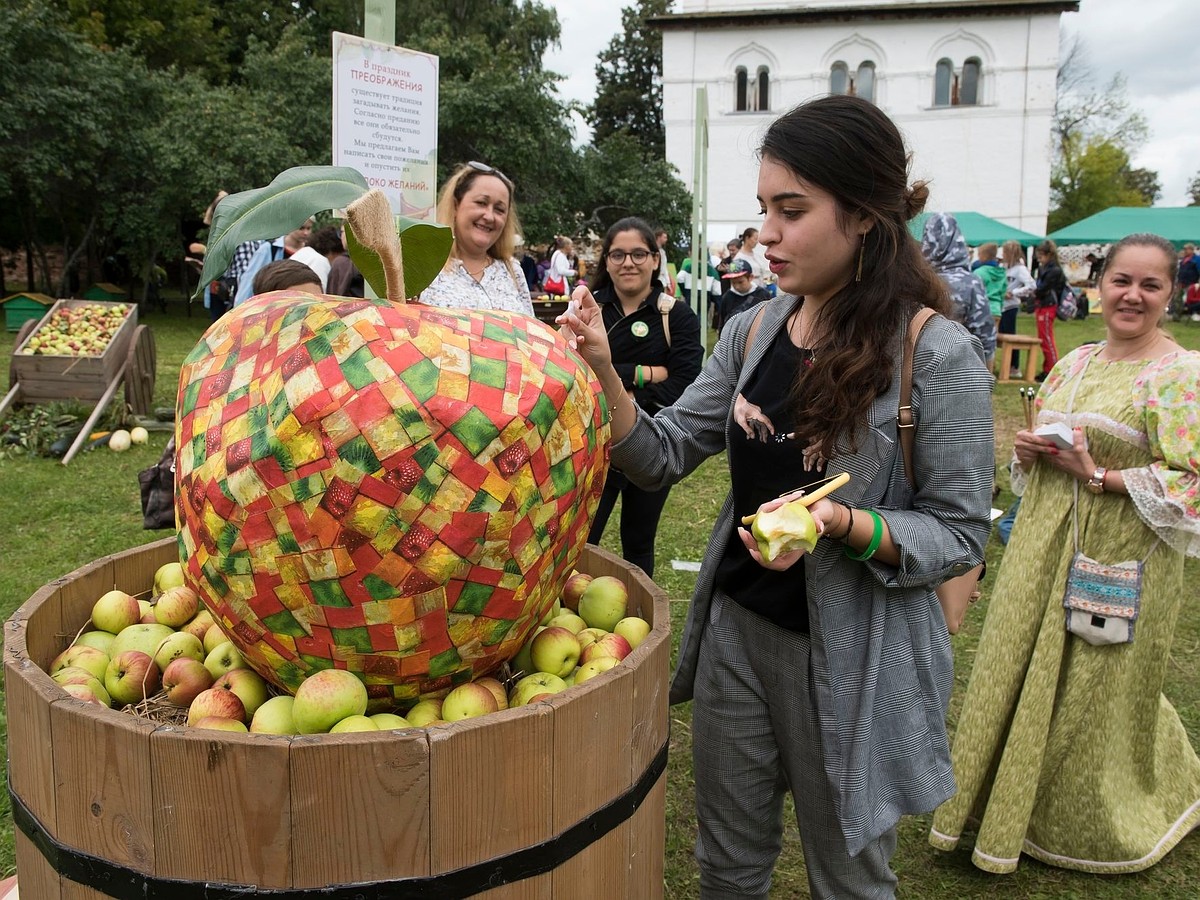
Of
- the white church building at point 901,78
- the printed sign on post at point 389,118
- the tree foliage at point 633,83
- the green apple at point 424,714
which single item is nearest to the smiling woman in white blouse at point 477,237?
the printed sign on post at point 389,118

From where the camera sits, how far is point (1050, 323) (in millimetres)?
11742

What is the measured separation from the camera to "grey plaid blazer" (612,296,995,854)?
1.65 m

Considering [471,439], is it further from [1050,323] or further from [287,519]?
[1050,323]

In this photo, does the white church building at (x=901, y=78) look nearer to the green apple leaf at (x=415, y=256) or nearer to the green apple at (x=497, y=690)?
the green apple leaf at (x=415, y=256)

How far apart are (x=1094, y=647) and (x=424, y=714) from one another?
2058 mm

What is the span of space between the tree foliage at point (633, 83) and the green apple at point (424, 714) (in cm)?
4611

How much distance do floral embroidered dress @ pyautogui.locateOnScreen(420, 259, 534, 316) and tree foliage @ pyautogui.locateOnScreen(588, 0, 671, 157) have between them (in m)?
43.8

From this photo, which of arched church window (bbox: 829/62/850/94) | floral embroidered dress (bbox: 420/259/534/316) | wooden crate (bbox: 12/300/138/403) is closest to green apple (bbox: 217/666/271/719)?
floral embroidered dress (bbox: 420/259/534/316)

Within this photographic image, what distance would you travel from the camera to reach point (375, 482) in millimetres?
1396

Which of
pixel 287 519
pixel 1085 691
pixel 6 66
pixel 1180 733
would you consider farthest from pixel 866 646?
pixel 6 66

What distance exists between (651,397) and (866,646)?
2.34 meters

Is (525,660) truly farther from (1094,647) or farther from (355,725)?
(1094,647)

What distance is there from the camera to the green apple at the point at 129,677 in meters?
1.65

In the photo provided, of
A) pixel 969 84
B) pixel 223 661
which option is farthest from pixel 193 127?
pixel 969 84
